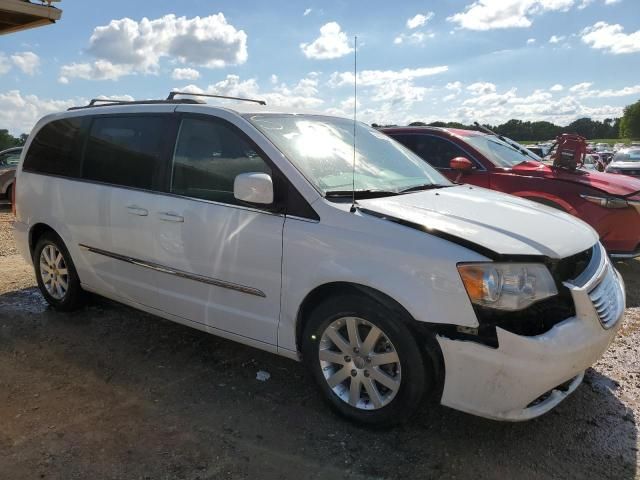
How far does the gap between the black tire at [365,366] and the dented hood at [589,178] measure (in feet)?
13.6

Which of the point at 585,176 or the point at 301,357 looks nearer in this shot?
Result: the point at 301,357

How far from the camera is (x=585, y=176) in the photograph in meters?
6.13

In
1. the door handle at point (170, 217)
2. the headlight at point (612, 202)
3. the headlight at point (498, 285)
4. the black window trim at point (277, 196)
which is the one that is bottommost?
the headlight at point (498, 285)

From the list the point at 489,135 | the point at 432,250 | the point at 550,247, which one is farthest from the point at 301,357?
the point at 489,135

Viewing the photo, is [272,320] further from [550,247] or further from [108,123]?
[108,123]

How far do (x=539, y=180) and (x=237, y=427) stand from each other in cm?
460

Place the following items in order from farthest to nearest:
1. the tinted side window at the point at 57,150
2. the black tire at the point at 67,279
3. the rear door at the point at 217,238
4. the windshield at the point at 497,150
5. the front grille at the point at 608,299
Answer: the windshield at the point at 497,150 < the black tire at the point at 67,279 < the tinted side window at the point at 57,150 < the rear door at the point at 217,238 < the front grille at the point at 608,299

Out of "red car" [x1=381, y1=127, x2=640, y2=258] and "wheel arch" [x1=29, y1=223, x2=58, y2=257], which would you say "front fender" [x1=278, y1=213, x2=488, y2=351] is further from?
"red car" [x1=381, y1=127, x2=640, y2=258]

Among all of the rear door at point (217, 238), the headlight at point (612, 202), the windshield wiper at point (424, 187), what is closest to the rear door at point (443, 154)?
the headlight at point (612, 202)

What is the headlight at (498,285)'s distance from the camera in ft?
8.36

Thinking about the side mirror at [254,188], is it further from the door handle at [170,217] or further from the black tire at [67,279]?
the black tire at [67,279]

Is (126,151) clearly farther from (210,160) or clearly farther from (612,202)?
(612,202)

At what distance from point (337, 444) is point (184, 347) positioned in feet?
5.63

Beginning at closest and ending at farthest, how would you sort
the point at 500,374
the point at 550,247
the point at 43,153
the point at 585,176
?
the point at 500,374
the point at 550,247
the point at 43,153
the point at 585,176
